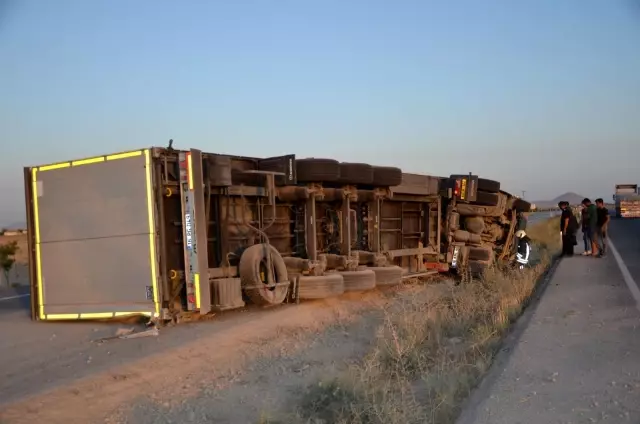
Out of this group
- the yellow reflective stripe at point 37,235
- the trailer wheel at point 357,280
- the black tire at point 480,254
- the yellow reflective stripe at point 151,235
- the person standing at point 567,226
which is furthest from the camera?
the person standing at point 567,226

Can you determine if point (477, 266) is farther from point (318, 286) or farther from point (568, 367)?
point (568, 367)

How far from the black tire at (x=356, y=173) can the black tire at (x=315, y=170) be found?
1.56 ft

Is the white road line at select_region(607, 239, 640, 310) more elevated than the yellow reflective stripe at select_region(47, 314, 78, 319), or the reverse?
the yellow reflective stripe at select_region(47, 314, 78, 319)

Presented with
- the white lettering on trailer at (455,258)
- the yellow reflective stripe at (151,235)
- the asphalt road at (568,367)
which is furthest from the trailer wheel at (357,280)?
the white lettering on trailer at (455,258)

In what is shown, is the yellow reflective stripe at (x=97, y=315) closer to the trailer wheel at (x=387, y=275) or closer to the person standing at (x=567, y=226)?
the trailer wheel at (x=387, y=275)

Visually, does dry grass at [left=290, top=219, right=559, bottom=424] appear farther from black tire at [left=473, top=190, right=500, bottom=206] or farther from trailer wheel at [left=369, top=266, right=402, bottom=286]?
black tire at [left=473, top=190, right=500, bottom=206]

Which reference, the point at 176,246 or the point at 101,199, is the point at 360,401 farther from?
the point at 101,199

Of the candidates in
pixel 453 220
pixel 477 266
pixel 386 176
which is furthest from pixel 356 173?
pixel 477 266

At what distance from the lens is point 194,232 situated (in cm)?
835

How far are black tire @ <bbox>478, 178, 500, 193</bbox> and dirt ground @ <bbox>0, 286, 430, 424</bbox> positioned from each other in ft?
22.4

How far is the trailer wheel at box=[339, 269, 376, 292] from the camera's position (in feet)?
35.0

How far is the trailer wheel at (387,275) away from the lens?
1144 cm

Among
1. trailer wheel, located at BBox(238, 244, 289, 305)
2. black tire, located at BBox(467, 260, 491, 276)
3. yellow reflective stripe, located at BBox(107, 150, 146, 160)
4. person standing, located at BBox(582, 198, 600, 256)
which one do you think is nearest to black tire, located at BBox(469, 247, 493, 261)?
black tire, located at BBox(467, 260, 491, 276)

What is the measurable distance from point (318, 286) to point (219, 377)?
389 centimetres
